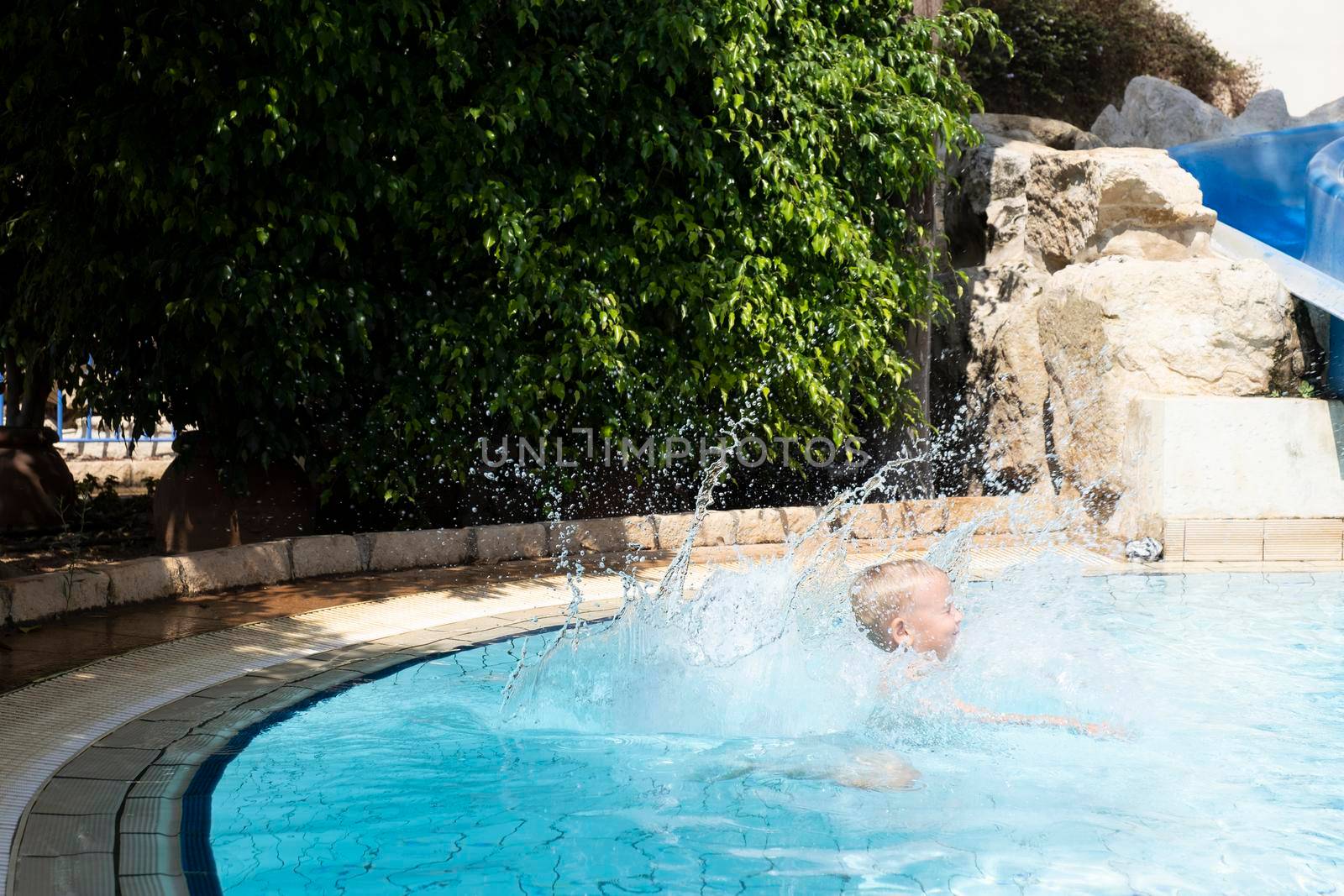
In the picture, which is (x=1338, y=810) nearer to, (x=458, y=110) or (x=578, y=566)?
(x=578, y=566)

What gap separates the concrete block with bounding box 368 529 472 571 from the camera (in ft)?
24.2

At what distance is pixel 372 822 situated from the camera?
3.70 meters

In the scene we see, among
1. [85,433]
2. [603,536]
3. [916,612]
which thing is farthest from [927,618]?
[85,433]

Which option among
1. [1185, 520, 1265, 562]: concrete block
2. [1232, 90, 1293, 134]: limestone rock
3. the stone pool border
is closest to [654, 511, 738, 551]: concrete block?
the stone pool border

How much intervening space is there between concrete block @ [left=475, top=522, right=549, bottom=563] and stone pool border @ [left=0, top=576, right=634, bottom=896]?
2.54ft

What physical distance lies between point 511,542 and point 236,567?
1776 millimetres

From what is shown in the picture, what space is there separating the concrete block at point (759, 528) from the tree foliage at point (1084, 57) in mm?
13299

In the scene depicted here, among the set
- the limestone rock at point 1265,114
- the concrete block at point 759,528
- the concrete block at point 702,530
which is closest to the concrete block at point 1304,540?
the concrete block at point 759,528

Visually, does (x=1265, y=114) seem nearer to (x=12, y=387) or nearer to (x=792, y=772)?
(x=12, y=387)

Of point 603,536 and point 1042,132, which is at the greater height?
point 1042,132

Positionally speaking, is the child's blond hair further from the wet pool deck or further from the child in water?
the wet pool deck

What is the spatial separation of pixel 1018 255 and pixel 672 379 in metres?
4.50

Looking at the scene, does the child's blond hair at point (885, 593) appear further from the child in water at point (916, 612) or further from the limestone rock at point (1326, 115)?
the limestone rock at point (1326, 115)

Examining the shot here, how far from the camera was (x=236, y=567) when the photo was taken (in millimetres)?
A: 6676
